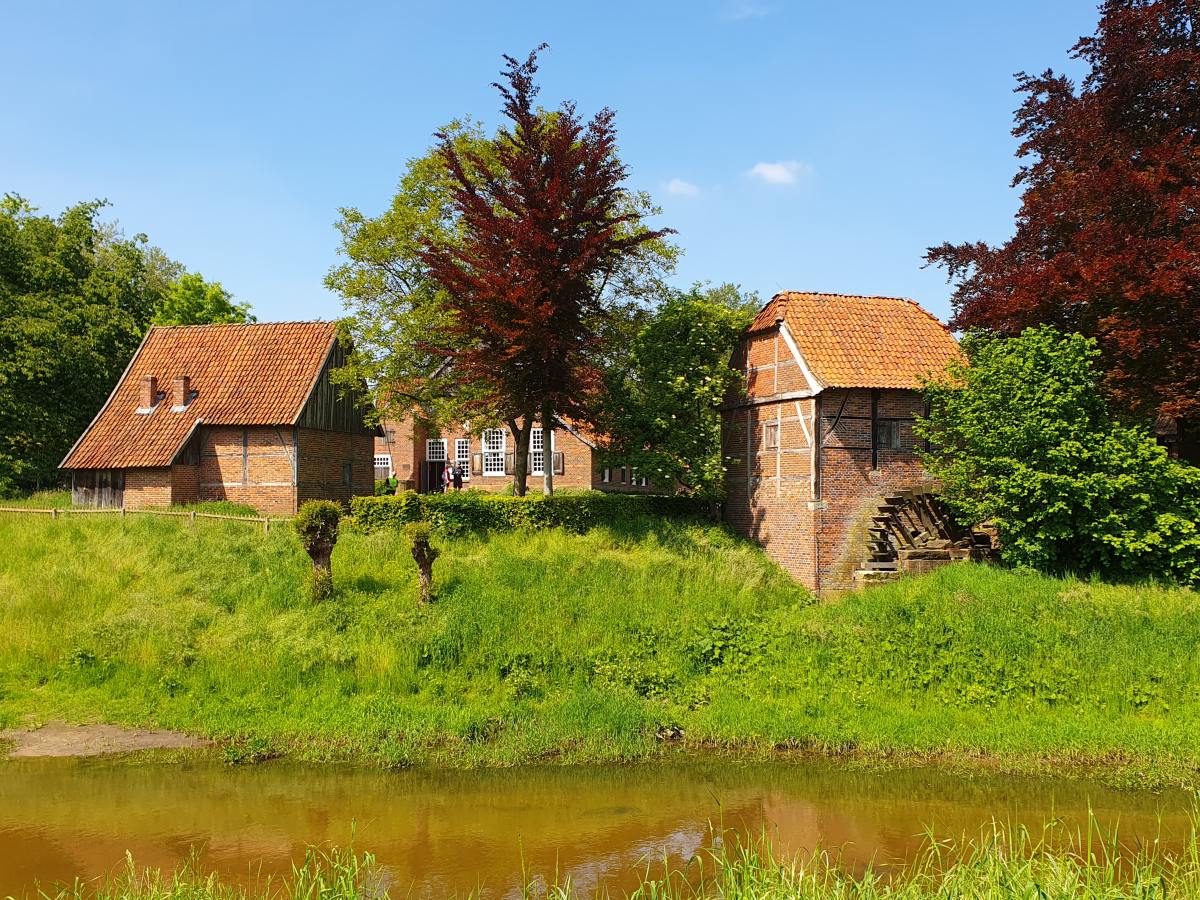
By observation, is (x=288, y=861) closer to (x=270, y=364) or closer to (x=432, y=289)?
(x=432, y=289)

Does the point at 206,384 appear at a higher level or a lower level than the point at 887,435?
higher

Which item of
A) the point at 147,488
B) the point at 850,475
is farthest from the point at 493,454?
the point at 850,475

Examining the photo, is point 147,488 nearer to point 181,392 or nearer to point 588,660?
point 181,392

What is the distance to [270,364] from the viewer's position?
26734 millimetres

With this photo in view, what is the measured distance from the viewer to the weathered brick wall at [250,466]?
25.0 m

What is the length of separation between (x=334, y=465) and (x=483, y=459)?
9185 mm

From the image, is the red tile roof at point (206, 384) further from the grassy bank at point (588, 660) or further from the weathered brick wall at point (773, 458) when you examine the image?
the weathered brick wall at point (773, 458)

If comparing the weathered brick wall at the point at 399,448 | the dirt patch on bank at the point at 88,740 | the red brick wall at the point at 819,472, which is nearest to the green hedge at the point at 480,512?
the red brick wall at the point at 819,472

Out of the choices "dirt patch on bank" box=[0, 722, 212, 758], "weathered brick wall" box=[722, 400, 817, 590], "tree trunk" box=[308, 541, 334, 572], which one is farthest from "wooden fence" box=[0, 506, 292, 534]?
"weathered brick wall" box=[722, 400, 817, 590]

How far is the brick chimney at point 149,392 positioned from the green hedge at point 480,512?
936 centimetres

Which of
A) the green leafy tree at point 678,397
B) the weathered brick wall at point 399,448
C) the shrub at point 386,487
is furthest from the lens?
the weathered brick wall at point 399,448

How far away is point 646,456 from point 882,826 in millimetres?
12612

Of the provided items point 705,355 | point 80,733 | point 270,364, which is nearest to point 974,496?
point 705,355

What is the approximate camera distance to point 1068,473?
17109 mm
